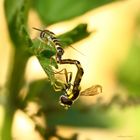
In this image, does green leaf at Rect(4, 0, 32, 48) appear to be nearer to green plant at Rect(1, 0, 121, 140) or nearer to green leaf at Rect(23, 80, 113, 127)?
green plant at Rect(1, 0, 121, 140)

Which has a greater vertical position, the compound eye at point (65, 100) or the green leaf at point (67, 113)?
the green leaf at point (67, 113)

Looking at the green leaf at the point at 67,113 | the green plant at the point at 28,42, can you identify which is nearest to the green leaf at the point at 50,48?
the green plant at the point at 28,42

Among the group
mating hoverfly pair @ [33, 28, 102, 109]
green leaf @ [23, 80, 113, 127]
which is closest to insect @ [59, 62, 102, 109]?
mating hoverfly pair @ [33, 28, 102, 109]

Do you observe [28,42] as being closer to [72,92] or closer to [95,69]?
[72,92]

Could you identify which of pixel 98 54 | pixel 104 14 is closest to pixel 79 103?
pixel 98 54

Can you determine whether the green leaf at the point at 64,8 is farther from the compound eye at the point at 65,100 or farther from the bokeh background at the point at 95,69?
the compound eye at the point at 65,100

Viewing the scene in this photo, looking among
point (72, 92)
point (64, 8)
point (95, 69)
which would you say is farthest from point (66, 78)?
point (95, 69)

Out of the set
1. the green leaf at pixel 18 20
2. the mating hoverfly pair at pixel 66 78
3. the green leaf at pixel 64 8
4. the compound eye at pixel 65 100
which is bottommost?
the compound eye at pixel 65 100
